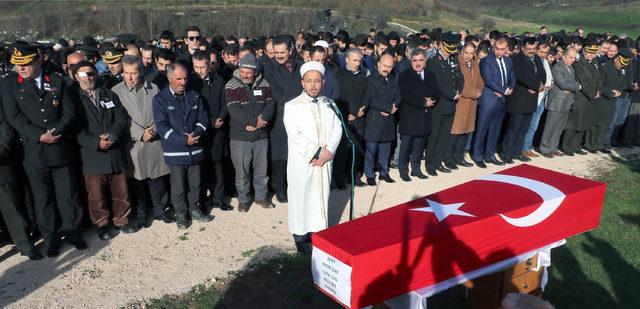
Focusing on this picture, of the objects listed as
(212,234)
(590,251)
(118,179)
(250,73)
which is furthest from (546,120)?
(118,179)

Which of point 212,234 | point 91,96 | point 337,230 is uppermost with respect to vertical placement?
point 91,96

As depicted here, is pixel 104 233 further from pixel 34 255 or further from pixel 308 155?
pixel 308 155

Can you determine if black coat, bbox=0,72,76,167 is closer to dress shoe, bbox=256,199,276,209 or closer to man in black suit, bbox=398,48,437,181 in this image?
dress shoe, bbox=256,199,276,209

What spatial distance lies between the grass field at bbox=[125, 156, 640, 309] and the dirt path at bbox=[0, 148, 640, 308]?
22 centimetres

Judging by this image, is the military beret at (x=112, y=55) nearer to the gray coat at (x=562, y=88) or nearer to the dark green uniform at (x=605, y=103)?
the gray coat at (x=562, y=88)

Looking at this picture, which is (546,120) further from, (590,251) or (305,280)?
(305,280)

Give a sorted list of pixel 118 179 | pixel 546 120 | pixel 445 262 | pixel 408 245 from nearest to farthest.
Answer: pixel 408 245
pixel 445 262
pixel 118 179
pixel 546 120

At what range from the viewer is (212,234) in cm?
596

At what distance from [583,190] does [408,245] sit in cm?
197

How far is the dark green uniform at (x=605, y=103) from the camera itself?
31.3ft

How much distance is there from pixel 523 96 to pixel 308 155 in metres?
5.14

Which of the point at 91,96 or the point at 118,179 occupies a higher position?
the point at 91,96

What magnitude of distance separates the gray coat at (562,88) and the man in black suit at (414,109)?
2.75 metres

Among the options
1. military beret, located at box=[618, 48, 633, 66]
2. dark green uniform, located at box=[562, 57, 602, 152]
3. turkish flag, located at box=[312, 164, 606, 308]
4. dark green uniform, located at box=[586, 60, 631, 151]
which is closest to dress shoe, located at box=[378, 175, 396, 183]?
turkish flag, located at box=[312, 164, 606, 308]
